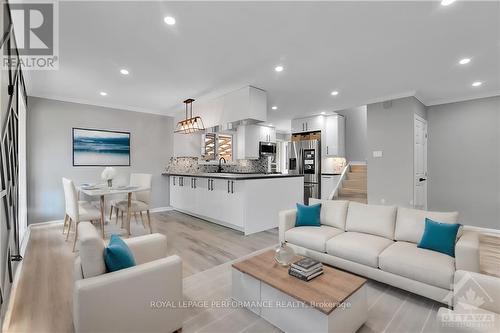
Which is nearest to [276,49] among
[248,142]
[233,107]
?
[233,107]

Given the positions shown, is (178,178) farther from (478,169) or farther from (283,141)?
(478,169)

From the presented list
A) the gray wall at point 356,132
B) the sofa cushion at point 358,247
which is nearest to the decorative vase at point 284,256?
the sofa cushion at point 358,247

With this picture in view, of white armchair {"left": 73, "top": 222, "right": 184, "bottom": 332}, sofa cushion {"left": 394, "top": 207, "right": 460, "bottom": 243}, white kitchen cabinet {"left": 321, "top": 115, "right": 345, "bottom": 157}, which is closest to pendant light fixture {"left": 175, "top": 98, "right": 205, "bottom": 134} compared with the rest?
white kitchen cabinet {"left": 321, "top": 115, "right": 345, "bottom": 157}

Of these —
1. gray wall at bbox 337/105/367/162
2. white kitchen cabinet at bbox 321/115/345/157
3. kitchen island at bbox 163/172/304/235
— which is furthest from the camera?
gray wall at bbox 337/105/367/162

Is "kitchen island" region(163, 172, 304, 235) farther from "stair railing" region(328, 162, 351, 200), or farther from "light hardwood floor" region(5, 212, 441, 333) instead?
"stair railing" region(328, 162, 351, 200)

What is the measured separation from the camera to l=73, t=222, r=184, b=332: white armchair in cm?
133

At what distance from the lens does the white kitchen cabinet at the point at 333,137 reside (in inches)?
255

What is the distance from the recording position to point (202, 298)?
7.00 ft

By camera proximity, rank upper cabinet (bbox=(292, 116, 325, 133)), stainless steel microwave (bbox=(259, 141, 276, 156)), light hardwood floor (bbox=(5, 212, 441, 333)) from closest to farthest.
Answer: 1. light hardwood floor (bbox=(5, 212, 441, 333))
2. upper cabinet (bbox=(292, 116, 325, 133))
3. stainless steel microwave (bbox=(259, 141, 276, 156))

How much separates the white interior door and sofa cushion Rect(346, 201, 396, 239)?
7.77 ft

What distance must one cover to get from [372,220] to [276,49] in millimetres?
2336

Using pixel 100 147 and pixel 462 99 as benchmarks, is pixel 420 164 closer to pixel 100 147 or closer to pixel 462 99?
pixel 462 99

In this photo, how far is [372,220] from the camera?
108 inches

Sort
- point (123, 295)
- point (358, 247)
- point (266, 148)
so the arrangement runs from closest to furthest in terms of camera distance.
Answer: point (123, 295) < point (358, 247) < point (266, 148)
